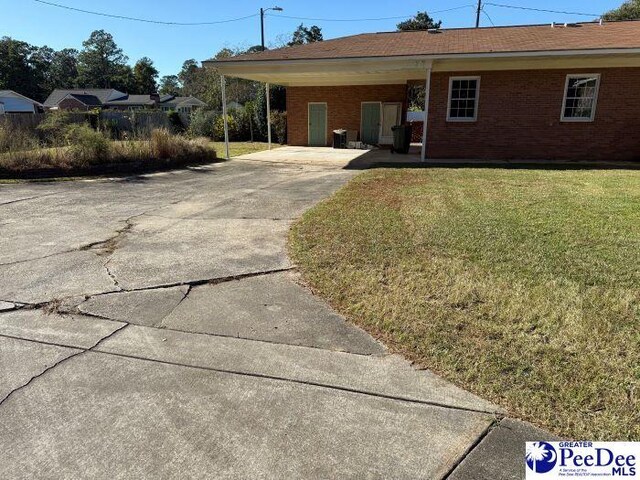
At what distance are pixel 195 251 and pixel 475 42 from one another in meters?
13.6

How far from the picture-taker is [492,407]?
261 cm

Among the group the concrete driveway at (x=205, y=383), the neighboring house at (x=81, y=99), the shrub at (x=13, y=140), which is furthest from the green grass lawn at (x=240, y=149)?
the neighboring house at (x=81, y=99)

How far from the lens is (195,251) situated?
5.51m

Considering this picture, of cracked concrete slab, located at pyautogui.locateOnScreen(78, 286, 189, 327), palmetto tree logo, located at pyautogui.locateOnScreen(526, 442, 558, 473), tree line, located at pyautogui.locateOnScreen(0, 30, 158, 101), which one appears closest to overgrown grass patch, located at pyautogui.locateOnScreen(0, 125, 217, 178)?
cracked concrete slab, located at pyautogui.locateOnScreen(78, 286, 189, 327)

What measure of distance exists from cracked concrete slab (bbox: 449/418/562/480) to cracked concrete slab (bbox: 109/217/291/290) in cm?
303

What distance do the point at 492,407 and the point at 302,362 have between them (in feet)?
4.20

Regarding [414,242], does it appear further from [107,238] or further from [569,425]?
[107,238]

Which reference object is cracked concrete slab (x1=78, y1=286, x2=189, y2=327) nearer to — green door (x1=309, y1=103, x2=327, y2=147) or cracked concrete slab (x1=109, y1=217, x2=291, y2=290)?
cracked concrete slab (x1=109, y1=217, x2=291, y2=290)

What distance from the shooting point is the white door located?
21.1 meters

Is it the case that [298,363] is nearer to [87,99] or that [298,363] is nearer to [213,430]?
[213,430]

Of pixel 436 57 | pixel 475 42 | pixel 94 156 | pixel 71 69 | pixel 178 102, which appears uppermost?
pixel 71 69

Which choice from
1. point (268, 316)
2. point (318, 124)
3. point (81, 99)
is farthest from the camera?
point (81, 99)

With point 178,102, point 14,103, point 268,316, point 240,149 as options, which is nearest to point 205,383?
point 268,316

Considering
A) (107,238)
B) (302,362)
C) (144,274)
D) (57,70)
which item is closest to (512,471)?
(302,362)
